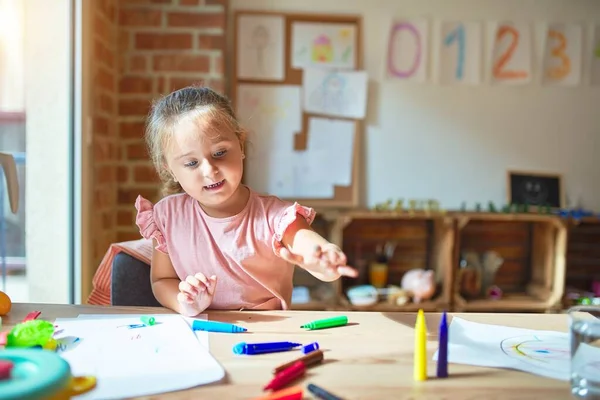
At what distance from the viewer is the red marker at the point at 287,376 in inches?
27.6

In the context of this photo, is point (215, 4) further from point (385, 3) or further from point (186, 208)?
point (186, 208)

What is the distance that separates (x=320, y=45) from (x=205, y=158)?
1.81 m

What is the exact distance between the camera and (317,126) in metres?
2.81

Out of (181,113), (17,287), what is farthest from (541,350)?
(17,287)

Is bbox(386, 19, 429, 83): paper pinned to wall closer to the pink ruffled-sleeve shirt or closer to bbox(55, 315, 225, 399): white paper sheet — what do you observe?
the pink ruffled-sleeve shirt

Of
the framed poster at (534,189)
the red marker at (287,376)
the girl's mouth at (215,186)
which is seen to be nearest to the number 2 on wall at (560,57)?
the framed poster at (534,189)

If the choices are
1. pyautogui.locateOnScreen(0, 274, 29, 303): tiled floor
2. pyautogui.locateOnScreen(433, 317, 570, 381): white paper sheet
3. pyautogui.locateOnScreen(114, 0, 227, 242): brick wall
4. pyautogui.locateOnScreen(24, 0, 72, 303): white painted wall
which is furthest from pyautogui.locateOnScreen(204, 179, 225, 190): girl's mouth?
pyautogui.locateOnScreen(114, 0, 227, 242): brick wall

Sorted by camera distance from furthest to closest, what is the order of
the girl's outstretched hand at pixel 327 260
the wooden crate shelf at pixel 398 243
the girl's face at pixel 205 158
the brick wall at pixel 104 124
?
the wooden crate shelf at pixel 398 243, the brick wall at pixel 104 124, the girl's face at pixel 205 158, the girl's outstretched hand at pixel 327 260

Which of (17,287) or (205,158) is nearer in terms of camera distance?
(205,158)

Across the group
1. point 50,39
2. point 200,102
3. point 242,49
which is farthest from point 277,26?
point 200,102

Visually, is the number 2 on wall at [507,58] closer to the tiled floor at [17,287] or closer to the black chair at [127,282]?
the black chair at [127,282]

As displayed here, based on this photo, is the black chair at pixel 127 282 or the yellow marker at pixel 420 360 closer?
the yellow marker at pixel 420 360

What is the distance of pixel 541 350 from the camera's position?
34.5 inches

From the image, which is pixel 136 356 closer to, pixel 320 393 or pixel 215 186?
pixel 320 393
